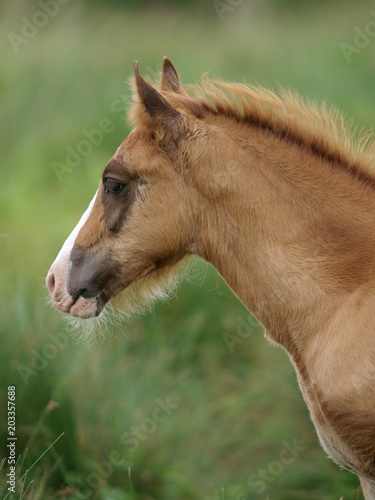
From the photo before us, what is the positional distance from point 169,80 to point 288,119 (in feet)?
2.69

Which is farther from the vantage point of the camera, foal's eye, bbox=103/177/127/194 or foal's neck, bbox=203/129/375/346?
foal's eye, bbox=103/177/127/194

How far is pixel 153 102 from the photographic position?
3.70m

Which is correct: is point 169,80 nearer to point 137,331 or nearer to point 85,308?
point 85,308

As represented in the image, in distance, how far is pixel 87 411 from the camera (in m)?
5.77

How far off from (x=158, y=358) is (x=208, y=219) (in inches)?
132

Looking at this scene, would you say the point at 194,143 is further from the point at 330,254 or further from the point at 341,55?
the point at 341,55

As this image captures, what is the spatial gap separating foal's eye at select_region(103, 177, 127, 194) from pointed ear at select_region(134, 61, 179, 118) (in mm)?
422

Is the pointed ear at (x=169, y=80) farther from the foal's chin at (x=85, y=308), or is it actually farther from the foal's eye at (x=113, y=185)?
the foal's chin at (x=85, y=308)

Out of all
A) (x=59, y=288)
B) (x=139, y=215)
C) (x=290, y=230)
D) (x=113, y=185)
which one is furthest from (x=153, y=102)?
(x=59, y=288)

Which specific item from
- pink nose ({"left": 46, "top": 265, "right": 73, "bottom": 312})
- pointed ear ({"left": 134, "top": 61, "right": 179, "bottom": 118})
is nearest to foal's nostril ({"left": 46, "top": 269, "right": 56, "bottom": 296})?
pink nose ({"left": 46, "top": 265, "right": 73, "bottom": 312})

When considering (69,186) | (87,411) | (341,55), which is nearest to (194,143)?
(87,411)

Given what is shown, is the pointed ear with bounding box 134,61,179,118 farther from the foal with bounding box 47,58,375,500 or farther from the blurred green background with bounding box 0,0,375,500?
the blurred green background with bounding box 0,0,375,500

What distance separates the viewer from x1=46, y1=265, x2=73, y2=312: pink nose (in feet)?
13.1

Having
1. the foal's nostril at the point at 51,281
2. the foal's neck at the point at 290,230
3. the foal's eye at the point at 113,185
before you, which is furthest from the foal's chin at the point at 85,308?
the foal's neck at the point at 290,230
